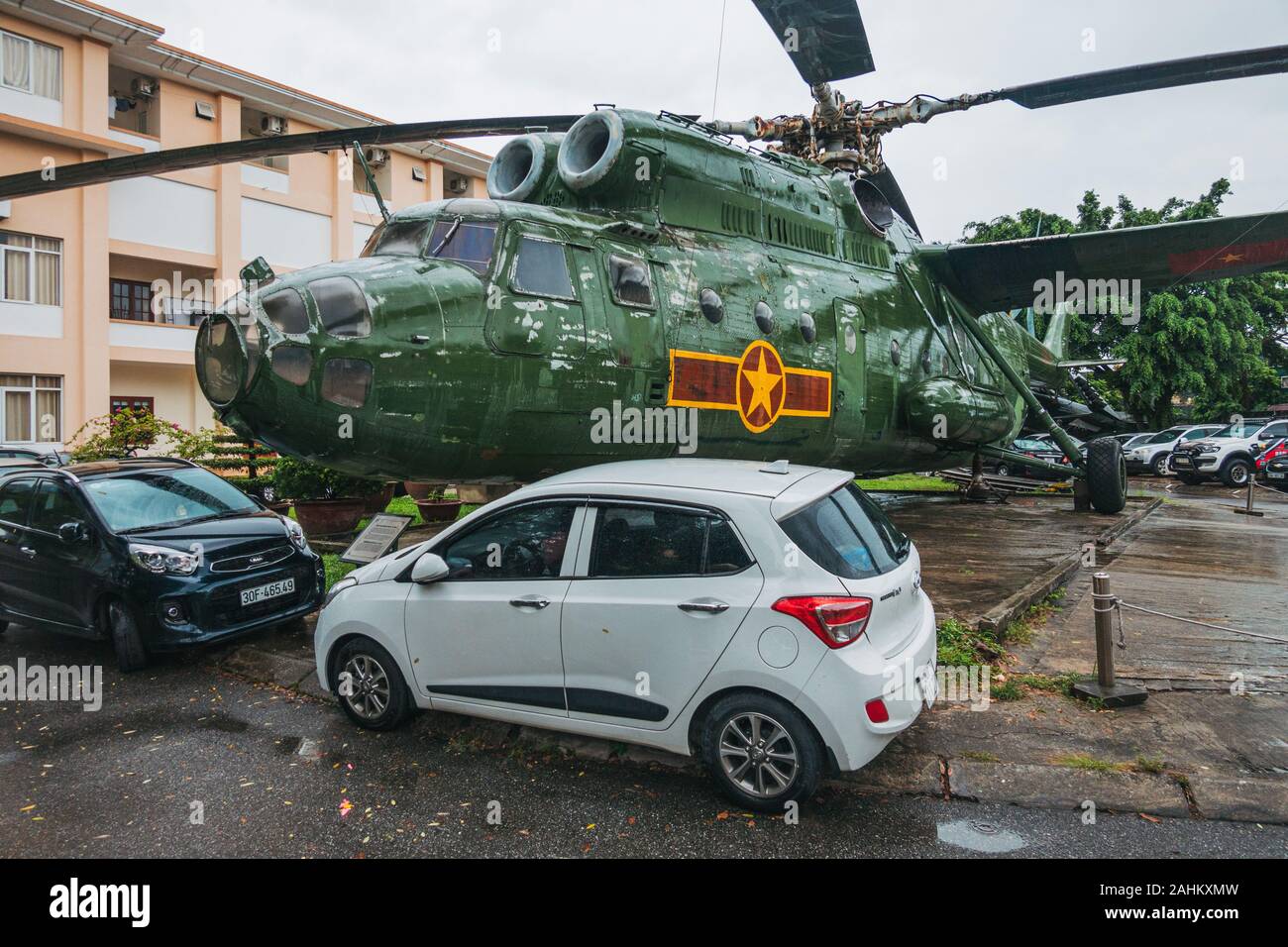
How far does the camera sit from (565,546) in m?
4.49

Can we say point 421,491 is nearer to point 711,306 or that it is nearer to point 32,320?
Answer: point 711,306

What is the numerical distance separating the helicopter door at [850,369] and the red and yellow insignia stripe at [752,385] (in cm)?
28

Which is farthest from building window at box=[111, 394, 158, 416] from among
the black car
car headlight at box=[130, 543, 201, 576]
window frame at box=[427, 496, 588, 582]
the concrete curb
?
the concrete curb

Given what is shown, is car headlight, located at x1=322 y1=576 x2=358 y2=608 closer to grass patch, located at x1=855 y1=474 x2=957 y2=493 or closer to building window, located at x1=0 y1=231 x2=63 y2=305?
grass patch, located at x1=855 y1=474 x2=957 y2=493

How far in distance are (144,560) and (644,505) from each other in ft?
14.6

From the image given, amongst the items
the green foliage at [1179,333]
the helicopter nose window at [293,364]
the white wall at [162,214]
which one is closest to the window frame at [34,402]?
the white wall at [162,214]

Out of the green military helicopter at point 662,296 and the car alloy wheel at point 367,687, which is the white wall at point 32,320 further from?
the car alloy wheel at point 367,687

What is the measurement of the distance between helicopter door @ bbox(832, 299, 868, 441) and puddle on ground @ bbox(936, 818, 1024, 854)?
5852 millimetres

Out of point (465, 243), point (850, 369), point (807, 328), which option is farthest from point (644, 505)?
point (850, 369)

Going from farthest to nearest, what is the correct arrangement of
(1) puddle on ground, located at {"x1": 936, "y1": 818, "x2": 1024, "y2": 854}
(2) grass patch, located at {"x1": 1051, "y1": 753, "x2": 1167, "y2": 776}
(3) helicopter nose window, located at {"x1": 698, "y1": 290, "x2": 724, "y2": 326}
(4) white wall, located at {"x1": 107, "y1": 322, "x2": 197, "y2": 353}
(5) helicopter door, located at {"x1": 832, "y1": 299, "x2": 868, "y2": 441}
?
(4) white wall, located at {"x1": 107, "y1": 322, "x2": 197, "y2": 353}, (5) helicopter door, located at {"x1": 832, "y1": 299, "x2": 868, "y2": 441}, (3) helicopter nose window, located at {"x1": 698, "y1": 290, "x2": 724, "y2": 326}, (2) grass patch, located at {"x1": 1051, "y1": 753, "x2": 1167, "y2": 776}, (1) puddle on ground, located at {"x1": 936, "y1": 818, "x2": 1024, "y2": 854}

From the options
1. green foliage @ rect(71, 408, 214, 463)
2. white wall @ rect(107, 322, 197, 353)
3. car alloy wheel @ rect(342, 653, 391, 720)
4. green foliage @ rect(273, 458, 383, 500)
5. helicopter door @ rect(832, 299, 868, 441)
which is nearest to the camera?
car alloy wheel @ rect(342, 653, 391, 720)

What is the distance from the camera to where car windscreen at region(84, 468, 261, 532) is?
6.88 meters

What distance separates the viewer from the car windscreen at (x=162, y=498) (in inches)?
271
